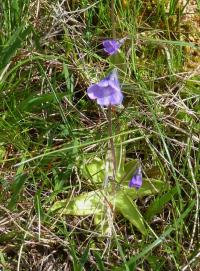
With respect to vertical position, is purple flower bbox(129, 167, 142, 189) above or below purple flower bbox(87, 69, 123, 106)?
below

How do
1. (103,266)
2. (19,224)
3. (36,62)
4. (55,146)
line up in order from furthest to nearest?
(36,62) < (55,146) < (19,224) < (103,266)

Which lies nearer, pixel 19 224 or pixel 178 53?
pixel 19 224

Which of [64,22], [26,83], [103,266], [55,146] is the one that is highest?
[64,22]

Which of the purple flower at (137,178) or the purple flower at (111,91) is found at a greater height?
the purple flower at (111,91)

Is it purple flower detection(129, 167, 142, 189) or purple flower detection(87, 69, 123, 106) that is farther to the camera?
purple flower detection(129, 167, 142, 189)

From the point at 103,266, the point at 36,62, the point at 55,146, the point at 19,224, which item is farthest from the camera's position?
the point at 36,62

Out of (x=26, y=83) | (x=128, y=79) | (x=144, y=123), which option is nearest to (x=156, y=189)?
(x=144, y=123)

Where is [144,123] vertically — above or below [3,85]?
below

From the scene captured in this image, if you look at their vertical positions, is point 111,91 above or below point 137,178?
above

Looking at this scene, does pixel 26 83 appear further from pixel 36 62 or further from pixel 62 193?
pixel 62 193

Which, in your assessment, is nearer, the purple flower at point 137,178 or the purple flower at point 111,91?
the purple flower at point 111,91
